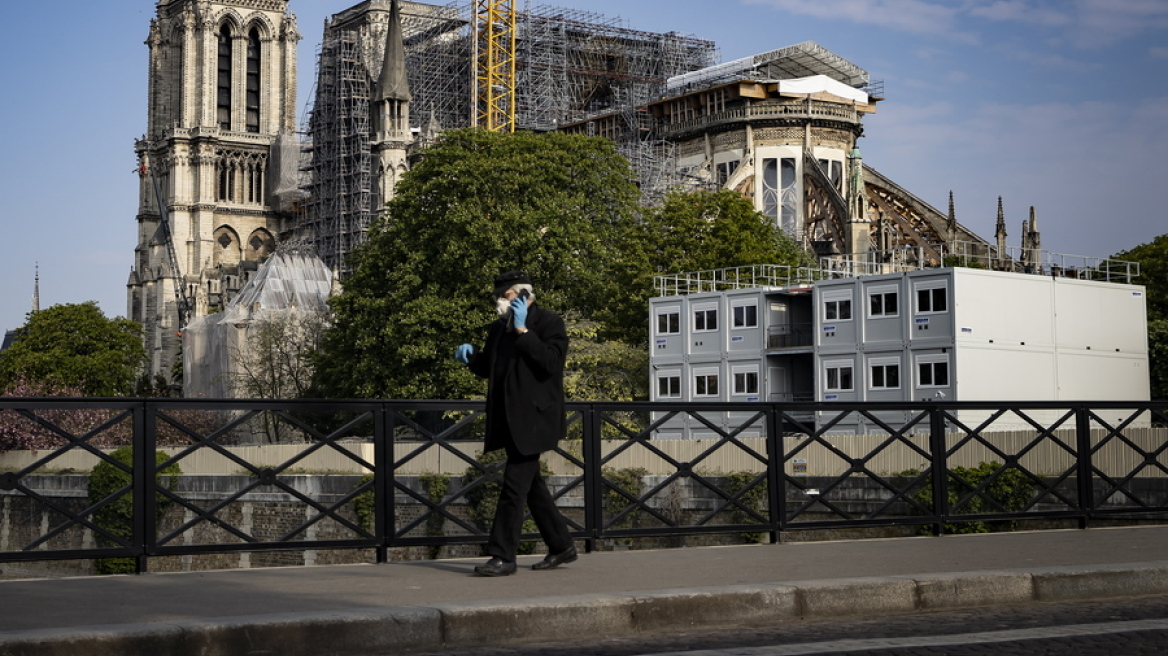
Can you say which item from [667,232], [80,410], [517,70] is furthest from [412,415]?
[517,70]

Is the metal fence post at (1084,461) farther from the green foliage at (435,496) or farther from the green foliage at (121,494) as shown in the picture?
the green foliage at (121,494)

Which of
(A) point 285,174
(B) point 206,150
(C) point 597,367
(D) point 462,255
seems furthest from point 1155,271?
(B) point 206,150

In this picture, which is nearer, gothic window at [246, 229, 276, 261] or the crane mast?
the crane mast

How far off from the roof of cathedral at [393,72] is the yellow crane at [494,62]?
929 cm

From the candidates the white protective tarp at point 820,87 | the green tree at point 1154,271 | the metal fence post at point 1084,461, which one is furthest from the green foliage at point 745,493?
the white protective tarp at point 820,87

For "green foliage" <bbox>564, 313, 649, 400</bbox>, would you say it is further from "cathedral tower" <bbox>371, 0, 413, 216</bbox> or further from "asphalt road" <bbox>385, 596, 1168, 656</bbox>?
"cathedral tower" <bbox>371, 0, 413, 216</bbox>

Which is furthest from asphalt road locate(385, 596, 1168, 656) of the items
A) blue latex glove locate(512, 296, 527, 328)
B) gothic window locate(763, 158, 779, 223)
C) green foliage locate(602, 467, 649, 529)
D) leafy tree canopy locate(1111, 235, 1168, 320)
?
gothic window locate(763, 158, 779, 223)

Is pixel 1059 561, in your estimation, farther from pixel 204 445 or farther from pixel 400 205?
pixel 400 205

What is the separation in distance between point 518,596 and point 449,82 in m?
107

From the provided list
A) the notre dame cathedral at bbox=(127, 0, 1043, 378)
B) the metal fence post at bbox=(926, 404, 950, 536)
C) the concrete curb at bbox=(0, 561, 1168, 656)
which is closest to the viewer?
the concrete curb at bbox=(0, 561, 1168, 656)

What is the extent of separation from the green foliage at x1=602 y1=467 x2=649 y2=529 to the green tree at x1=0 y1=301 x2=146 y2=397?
281ft

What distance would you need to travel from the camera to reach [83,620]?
26.6 feet

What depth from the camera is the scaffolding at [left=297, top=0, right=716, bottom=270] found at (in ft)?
357

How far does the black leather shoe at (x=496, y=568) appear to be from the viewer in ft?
33.4
